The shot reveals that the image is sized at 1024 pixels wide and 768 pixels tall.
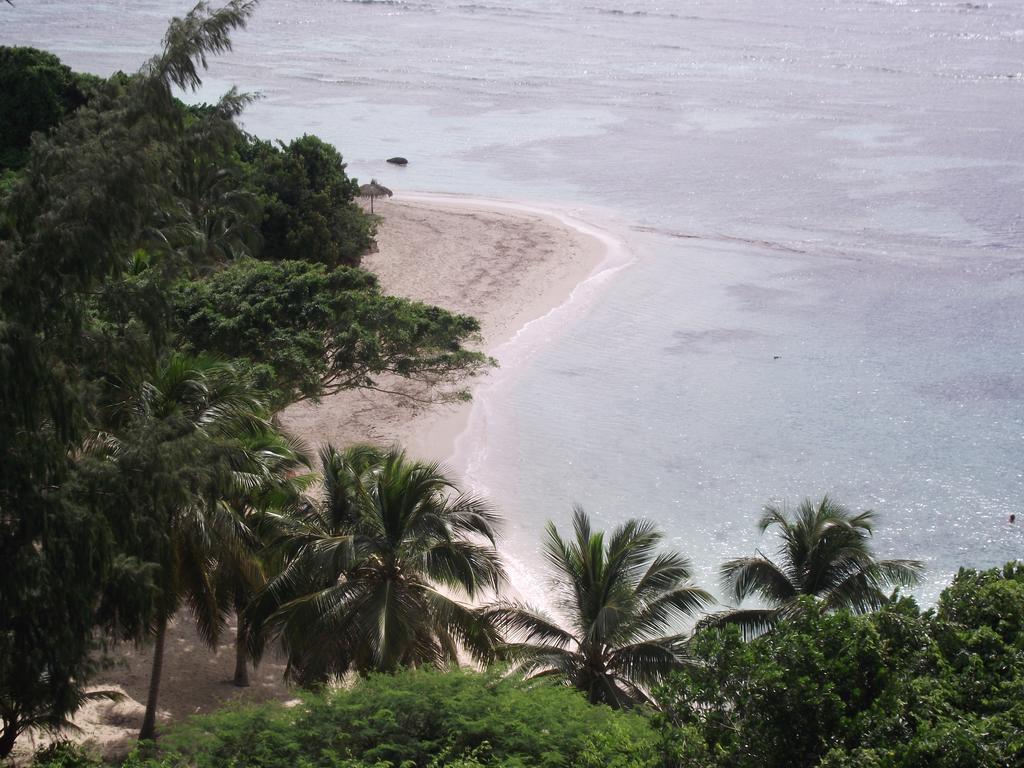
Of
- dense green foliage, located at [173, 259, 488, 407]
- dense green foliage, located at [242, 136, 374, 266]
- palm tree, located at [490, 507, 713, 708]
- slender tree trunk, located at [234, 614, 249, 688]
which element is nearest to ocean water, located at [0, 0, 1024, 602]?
dense green foliage, located at [173, 259, 488, 407]

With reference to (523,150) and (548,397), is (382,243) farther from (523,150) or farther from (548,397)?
(523,150)

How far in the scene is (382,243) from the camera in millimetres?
41781

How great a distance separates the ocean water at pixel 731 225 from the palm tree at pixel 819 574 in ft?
20.3

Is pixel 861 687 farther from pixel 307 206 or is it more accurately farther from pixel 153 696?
pixel 307 206

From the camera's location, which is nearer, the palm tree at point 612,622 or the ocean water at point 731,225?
the palm tree at point 612,622

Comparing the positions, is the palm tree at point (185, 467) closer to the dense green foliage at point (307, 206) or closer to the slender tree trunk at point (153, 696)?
the slender tree trunk at point (153, 696)

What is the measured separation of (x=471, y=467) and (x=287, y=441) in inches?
379

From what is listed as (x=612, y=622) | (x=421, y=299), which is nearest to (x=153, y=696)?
(x=612, y=622)

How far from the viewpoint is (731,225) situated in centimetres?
4650

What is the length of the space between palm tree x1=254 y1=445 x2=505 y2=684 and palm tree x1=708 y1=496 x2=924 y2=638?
11.7 ft

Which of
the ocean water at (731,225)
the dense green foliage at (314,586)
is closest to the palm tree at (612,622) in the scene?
the dense green foliage at (314,586)

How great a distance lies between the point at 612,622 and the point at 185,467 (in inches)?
226

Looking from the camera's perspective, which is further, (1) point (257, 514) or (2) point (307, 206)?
(2) point (307, 206)

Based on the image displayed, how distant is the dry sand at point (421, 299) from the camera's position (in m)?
15.6
